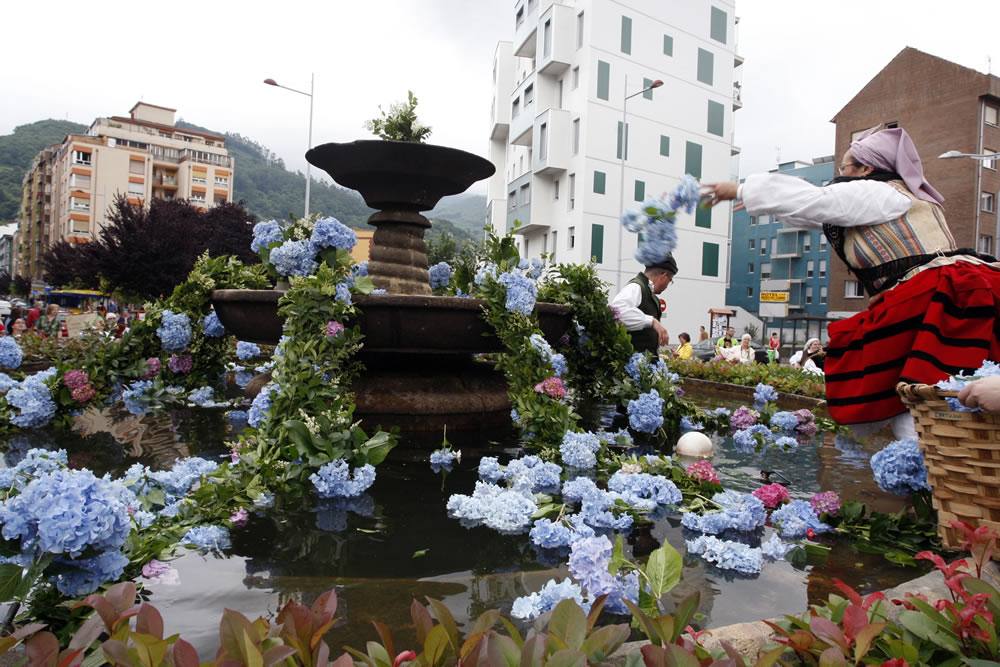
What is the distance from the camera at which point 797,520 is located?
265cm

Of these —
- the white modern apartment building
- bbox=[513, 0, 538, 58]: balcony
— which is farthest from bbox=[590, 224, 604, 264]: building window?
bbox=[513, 0, 538, 58]: balcony

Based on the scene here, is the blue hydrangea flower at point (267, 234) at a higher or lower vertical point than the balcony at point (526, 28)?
lower

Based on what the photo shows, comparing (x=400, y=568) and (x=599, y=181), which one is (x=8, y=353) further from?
(x=599, y=181)

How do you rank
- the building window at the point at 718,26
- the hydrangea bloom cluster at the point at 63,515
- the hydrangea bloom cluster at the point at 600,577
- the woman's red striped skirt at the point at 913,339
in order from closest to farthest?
the hydrangea bloom cluster at the point at 63,515 < the hydrangea bloom cluster at the point at 600,577 < the woman's red striped skirt at the point at 913,339 < the building window at the point at 718,26

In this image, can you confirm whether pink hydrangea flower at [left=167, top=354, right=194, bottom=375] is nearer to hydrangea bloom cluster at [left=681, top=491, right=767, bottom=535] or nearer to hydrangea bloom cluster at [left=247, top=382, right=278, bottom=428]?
hydrangea bloom cluster at [left=247, top=382, right=278, bottom=428]

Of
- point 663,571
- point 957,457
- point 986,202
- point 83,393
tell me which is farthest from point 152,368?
point 986,202

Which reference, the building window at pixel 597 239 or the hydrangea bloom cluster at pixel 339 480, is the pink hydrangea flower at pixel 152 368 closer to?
the hydrangea bloom cluster at pixel 339 480

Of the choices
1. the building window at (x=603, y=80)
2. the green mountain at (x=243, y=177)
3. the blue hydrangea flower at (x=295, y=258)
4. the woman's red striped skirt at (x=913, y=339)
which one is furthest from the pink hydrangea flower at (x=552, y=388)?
the green mountain at (x=243, y=177)

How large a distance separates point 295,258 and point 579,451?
2.02m

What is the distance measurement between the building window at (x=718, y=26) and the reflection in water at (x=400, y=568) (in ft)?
118

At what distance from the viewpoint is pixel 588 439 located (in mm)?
3637

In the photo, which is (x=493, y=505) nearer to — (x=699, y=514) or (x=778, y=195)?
(x=699, y=514)

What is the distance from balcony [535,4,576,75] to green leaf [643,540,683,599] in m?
32.4

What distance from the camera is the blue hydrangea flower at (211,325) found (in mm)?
5145
